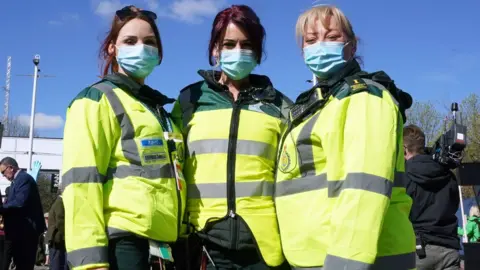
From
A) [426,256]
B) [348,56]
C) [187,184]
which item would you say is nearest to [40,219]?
[426,256]

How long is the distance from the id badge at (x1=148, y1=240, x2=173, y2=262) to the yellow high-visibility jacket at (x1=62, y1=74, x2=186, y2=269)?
33 mm

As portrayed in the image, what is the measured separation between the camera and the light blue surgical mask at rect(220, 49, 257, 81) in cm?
344

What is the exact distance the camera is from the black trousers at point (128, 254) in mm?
2766

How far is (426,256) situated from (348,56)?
3.67 meters

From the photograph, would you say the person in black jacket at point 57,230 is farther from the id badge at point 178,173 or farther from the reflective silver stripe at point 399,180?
the reflective silver stripe at point 399,180

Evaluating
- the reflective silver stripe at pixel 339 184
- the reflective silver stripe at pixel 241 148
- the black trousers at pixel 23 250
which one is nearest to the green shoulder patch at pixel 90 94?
Result: the reflective silver stripe at pixel 241 148

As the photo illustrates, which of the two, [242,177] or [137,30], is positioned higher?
[137,30]

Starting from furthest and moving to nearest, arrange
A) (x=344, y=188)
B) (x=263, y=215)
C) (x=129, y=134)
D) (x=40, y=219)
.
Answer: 1. (x=40, y=219)
2. (x=263, y=215)
3. (x=129, y=134)
4. (x=344, y=188)

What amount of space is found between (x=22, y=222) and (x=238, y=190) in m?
7.13

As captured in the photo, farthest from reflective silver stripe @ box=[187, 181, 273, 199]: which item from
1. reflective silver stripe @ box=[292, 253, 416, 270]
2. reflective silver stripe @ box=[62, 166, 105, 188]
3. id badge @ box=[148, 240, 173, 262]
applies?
reflective silver stripe @ box=[62, 166, 105, 188]

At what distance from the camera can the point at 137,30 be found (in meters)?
3.28

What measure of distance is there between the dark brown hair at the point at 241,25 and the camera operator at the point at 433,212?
311 centimetres

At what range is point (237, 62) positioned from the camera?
11.3 feet

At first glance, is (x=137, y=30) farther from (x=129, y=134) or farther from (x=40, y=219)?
(x=40, y=219)
